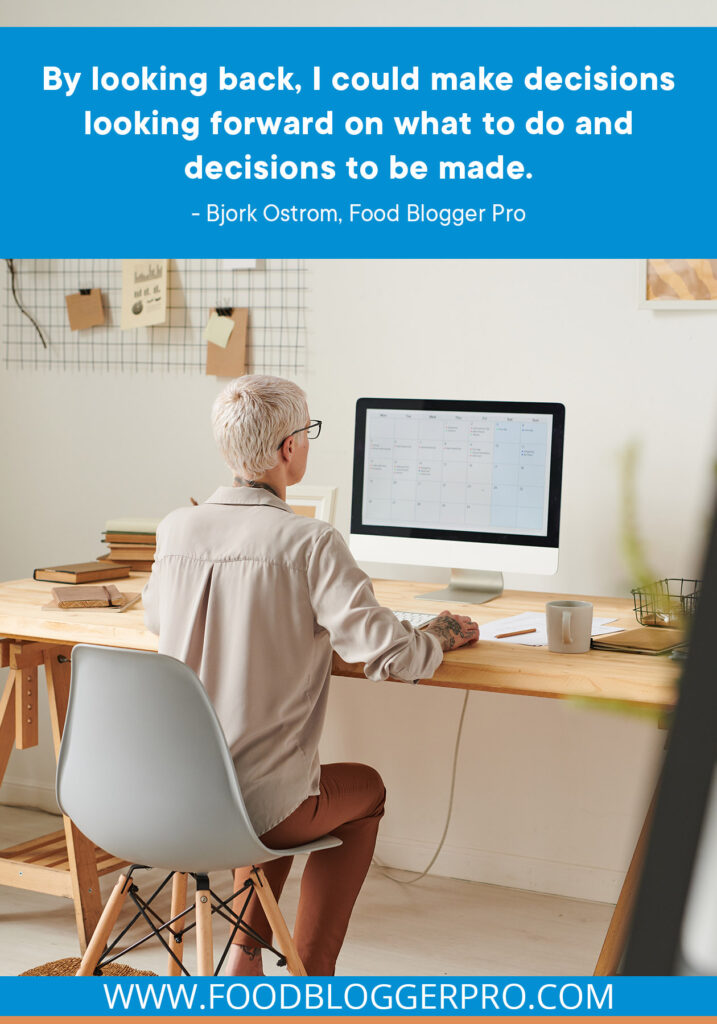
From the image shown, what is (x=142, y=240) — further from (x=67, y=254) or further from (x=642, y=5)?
(x=642, y=5)

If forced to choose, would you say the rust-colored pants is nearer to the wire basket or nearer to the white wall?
the wire basket

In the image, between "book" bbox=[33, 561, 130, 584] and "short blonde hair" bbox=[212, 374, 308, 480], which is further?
"book" bbox=[33, 561, 130, 584]

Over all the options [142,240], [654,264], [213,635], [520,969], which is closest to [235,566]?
[213,635]

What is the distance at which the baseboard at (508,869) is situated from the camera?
104 inches

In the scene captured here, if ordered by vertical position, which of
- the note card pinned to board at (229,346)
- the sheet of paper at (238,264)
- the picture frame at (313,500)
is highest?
the sheet of paper at (238,264)

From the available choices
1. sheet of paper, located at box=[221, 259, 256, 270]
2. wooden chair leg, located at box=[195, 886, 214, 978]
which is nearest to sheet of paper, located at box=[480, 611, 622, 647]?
wooden chair leg, located at box=[195, 886, 214, 978]

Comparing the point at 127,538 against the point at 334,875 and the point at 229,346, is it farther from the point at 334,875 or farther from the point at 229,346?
the point at 334,875

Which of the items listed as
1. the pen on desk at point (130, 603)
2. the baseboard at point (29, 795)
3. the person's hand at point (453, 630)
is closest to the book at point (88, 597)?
the pen on desk at point (130, 603)

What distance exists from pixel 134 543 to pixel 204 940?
49.1 inches

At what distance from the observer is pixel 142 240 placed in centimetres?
291

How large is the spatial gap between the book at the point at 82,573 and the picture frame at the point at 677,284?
1.39 meters

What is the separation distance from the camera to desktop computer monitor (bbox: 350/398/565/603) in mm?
2297

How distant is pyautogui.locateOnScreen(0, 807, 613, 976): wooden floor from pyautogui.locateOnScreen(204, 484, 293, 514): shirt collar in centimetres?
108

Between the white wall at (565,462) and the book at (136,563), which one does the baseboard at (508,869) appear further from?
the book at (136,563)
